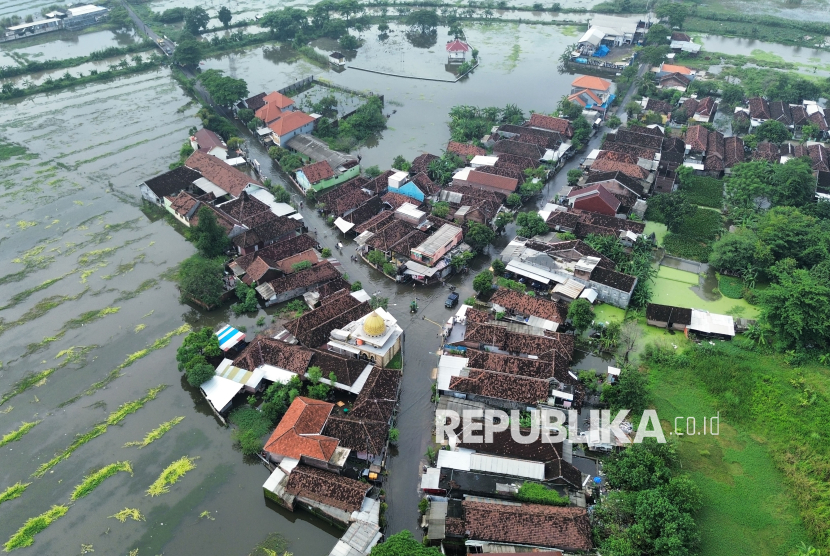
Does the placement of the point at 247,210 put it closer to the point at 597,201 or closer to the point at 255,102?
the point at 255,102

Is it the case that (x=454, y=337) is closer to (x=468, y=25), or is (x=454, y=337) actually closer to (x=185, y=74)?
(x=185, y=74)

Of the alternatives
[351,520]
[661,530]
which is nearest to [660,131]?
[661,530]

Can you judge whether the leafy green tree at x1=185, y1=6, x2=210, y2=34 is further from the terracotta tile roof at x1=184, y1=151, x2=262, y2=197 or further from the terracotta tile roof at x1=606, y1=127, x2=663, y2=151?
the terracotta tile roof at x1=606, y1=127, x2=663, y2=151

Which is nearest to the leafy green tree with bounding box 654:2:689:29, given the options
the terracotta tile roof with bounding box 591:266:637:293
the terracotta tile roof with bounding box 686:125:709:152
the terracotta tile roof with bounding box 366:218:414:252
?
the terracotta tile roof with bounding box 686:125:709:152

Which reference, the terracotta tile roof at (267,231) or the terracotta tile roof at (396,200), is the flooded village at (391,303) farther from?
the terracotta tile roof at (396,200)

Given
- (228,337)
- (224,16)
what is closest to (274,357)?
(228,337)
